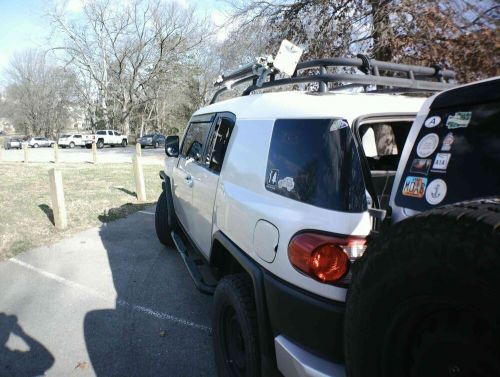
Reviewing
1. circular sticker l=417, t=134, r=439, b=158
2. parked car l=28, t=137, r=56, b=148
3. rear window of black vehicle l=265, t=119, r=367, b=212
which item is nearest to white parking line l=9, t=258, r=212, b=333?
rear window of black vehicle l=265, t=119, r=367, b=212

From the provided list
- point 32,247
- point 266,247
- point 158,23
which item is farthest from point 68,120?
point 266,247

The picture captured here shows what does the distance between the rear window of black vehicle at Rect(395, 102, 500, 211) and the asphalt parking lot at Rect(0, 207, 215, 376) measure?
211 cm

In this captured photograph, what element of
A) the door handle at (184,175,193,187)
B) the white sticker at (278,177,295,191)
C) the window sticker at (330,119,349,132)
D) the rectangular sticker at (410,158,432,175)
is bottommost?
the door handle at (184,175,193,187)

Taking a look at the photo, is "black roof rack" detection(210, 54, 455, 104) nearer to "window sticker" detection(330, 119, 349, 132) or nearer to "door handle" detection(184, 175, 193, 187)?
"window sticker" detection(330, 119, 349, 132)

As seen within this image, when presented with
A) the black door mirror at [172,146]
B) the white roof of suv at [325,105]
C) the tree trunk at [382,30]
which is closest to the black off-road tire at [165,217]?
the black door mirror at [172,146]

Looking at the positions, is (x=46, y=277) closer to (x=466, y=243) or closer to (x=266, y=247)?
(x=266, y=247)

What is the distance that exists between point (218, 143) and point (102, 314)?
2004 mm

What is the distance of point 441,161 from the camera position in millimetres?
1521

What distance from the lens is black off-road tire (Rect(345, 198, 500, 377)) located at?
1115 mm

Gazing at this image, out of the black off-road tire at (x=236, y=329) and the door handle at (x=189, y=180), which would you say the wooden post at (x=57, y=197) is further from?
the black off-road tire at (x=236, y=329)

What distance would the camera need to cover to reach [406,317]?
1344 millimetres

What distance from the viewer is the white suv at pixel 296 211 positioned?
1825 mm

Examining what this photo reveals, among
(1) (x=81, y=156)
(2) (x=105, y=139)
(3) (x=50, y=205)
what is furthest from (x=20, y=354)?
(2) (x=105, y=139)

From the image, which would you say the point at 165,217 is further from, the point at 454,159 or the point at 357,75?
the point at 454,159
